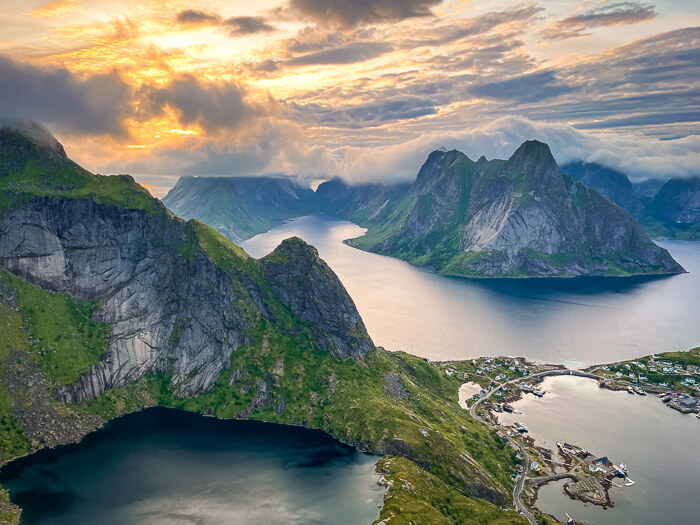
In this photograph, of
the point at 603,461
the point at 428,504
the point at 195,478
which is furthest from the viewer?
the point at 603,461

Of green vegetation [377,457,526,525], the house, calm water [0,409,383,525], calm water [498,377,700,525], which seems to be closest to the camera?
green vegetation [377,457,526,525]

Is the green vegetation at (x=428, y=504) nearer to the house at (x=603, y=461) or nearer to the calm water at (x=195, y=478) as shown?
the calm water at (x=195, y=478)

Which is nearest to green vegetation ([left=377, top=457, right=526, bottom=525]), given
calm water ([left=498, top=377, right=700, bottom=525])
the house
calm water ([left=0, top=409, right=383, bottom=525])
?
calm water ([left=0, top=409, right=383, bottom=525])

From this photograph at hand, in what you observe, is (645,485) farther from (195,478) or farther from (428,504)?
(195,478)

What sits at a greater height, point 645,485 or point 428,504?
point 428,504

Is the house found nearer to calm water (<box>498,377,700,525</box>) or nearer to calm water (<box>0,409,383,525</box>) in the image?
calm water (<box>498,377,700,525</box>)

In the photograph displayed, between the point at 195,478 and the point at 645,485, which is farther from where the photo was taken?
the point at 645,485

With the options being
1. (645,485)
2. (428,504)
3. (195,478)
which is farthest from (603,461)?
(195,478)

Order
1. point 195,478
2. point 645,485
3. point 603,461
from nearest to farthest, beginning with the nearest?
point 195,478 → point 645,485 → point 603,461

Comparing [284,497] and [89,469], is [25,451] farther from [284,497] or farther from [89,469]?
[284,497]
